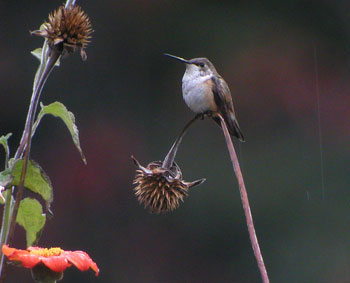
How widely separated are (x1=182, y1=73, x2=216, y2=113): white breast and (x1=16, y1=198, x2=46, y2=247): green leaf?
1.23 feet

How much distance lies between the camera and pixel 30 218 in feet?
3.43

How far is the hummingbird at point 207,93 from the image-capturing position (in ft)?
4.81

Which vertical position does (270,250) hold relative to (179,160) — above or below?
below

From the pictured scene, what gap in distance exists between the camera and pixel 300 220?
198 inches

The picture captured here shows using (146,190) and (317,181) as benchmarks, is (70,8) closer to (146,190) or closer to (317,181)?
(146,190)

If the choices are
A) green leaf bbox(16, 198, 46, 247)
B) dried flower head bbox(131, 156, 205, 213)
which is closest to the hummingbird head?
dried flower head bbox(131, 156, 205, 213)

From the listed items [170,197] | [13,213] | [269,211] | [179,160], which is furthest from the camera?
[269,211]

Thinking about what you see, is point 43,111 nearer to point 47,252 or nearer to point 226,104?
point 47,252

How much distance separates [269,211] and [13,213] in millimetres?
4070

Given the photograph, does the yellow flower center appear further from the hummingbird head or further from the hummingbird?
the hummingbird head

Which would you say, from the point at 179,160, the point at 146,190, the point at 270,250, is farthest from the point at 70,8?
the point at 270,250

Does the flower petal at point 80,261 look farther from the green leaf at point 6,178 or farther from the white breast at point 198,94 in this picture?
the white breast at point 198,94

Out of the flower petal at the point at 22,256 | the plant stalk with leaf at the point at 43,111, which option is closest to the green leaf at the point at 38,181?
the plant stalk with leaf at the point at 43,111

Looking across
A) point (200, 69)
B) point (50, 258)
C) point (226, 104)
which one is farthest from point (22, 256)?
point (200, 69)
